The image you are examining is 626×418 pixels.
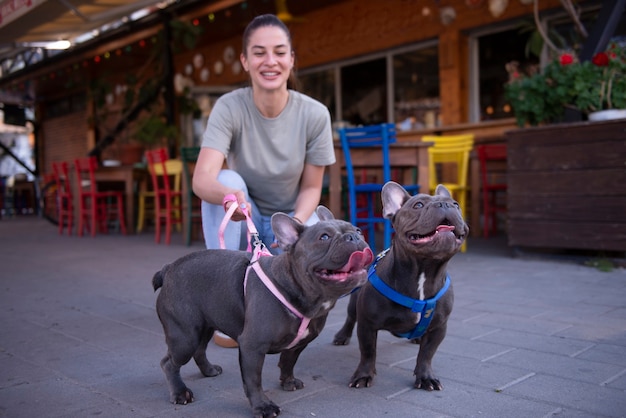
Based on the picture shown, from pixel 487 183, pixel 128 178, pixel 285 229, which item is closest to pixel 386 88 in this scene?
pixel 487 183

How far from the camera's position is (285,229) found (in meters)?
2.08

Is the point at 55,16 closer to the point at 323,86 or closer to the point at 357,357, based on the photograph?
the point at 323,86

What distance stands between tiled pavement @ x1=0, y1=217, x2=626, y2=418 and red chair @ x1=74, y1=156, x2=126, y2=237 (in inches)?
178

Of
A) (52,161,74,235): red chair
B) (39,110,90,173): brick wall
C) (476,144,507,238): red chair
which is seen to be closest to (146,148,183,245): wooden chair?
(52,161,74,235): red chair

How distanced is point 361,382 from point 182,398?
28.7 inches

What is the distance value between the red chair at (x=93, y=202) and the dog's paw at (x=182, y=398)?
7617 mm

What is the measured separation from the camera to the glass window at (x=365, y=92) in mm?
10672

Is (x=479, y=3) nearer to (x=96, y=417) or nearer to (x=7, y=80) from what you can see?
(x=96, y=417)

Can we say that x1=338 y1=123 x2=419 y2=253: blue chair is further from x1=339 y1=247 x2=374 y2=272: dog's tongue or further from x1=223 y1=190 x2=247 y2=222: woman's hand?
x1=339 y1=247 x2=374 y2=272: dog's tongue

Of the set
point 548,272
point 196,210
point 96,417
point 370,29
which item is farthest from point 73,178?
point 96,417

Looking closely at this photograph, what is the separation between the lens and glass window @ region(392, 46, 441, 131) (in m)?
9.77

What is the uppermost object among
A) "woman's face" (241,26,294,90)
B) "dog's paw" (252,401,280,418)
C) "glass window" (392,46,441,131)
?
"glass window" (392,46,441,131)

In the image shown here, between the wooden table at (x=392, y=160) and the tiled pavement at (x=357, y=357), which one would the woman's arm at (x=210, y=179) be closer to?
the tiled pavement at (x=357, y=357)

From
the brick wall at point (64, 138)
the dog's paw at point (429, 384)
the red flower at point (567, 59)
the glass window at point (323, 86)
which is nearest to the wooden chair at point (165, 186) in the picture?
the glass window at point (323, 86)
